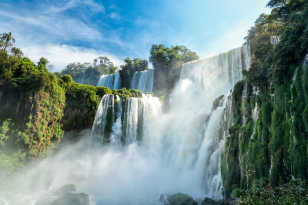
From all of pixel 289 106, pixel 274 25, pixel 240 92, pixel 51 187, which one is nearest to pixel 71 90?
pixel 51 187

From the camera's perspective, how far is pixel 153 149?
23531mm

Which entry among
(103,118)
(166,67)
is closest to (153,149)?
(103,118)

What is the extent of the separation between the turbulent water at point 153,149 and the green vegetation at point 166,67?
16.4 feet

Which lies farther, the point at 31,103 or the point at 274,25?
→ the point at 274,25

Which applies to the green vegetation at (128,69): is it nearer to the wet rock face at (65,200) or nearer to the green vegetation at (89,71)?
the green vegetation at (89,71)

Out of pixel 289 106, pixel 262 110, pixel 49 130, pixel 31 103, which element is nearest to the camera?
pixel 289 106

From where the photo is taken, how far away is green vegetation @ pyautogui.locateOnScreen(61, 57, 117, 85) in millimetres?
56438

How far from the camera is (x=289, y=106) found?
8.28 meters

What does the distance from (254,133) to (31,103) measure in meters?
18.1

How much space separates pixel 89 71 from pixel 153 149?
41.8 m

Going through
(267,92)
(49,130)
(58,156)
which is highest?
(267,92)

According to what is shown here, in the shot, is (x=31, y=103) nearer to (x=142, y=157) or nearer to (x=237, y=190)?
(x=142, y=157)

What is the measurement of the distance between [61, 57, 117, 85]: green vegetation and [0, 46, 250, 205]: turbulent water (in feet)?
107

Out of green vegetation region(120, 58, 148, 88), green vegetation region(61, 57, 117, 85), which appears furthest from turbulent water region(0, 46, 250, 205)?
green vegetation region(61, 57, 117, 85)
